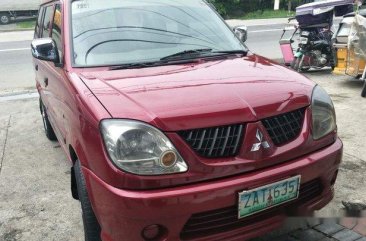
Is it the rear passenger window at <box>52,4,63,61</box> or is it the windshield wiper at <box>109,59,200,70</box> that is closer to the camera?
the windshield wiper at <box>109,59,200,70</box>

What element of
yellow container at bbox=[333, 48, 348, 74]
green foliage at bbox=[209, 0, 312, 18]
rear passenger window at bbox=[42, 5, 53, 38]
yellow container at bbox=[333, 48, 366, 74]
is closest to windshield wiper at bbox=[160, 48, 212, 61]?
rear passenger window at bbox=[42, 5, 53, 38]

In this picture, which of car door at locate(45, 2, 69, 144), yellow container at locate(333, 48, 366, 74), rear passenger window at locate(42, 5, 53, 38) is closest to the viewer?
car door at locate(45, 2, 69, 144)

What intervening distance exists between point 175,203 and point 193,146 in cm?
30

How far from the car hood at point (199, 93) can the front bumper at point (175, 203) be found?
31 cm

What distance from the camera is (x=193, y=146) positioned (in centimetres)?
222

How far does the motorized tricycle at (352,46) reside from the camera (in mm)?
6879

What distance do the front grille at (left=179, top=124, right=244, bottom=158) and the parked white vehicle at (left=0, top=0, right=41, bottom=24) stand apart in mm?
25420

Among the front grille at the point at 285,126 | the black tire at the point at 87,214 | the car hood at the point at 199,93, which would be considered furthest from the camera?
the black tire at the point at 87,214

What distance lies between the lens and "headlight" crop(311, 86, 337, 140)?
8.58ft

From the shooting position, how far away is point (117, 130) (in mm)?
2223

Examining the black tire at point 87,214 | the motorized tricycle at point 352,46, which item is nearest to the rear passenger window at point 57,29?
the black tire at point 87,214

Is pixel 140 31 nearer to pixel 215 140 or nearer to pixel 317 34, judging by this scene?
pixel 215 140

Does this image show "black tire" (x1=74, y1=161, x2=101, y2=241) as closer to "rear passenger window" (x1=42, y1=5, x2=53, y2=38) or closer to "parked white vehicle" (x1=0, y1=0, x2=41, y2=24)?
"rear passenger window" (x1=42, y1=5, x2=53, y2=38)

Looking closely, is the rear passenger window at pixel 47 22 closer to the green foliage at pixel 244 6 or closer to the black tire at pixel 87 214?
the black tire at pixel 87 214
